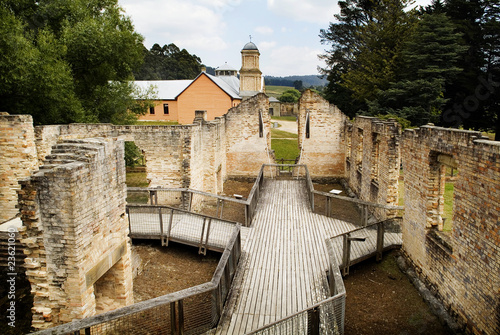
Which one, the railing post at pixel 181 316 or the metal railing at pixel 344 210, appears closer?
the railing post at pixel 181 316

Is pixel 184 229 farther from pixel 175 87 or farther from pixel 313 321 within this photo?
pixel 175 87

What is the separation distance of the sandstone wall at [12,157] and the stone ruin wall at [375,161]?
37.7ft

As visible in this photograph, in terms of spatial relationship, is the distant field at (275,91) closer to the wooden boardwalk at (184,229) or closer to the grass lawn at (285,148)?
the grass lawn at (285,148)

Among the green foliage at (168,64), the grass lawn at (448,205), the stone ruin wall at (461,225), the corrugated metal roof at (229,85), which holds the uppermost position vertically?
the green foliage at (168,64)

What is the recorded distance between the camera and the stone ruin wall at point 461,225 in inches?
220

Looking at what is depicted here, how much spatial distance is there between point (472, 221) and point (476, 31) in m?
24.7

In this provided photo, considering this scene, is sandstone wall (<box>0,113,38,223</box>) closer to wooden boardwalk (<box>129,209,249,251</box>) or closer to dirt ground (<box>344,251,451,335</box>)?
wooden boardwalk (<box>129,209,249,251</box>)

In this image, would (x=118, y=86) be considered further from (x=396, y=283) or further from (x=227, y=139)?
(x=396, y=283)

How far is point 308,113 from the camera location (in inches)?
775

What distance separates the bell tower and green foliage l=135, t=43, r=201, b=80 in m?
31.3

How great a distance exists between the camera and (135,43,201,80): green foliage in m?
73.8

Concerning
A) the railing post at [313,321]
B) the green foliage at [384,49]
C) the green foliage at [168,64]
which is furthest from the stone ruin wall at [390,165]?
the green foliage at [168,64]

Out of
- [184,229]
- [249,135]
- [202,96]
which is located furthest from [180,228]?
[202,96]

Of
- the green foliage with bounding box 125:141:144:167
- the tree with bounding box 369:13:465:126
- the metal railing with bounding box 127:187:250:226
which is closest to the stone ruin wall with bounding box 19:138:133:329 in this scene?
the metal railing with bounding box 127:187:250:226
